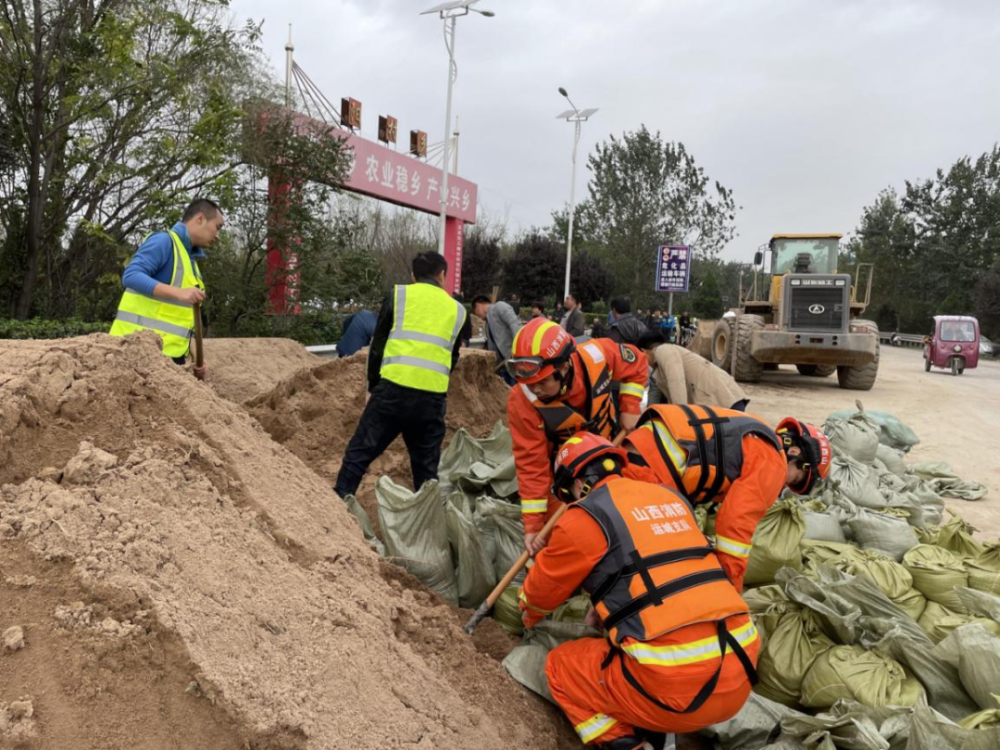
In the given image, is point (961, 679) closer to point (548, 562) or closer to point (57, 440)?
point (548, 562)

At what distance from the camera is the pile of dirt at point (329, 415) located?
18.7ft

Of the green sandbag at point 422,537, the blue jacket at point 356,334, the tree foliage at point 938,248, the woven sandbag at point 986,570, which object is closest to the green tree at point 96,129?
the blue jacket at point 356,334

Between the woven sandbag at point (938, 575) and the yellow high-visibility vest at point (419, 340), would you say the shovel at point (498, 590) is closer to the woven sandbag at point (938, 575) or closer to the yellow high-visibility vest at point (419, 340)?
the yellow high-visibility vest at point (419, 340)

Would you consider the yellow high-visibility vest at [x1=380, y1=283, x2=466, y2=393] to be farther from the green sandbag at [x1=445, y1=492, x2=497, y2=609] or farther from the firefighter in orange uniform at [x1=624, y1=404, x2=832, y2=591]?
the firefighter in orange uniform at [x1=624, y1=404, x2=832, y2=591]

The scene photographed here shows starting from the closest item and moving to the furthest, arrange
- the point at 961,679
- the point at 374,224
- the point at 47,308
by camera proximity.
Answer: the point at 961,679, the point at 47,308, the point at 374,224

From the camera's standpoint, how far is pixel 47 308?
29.5 feet

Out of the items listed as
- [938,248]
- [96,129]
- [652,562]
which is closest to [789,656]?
[652,562]

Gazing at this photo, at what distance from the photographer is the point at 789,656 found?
9.36ft

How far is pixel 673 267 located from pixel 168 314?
2002 centimetres

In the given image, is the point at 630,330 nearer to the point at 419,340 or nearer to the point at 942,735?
the point at 419,340

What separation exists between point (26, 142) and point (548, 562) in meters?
8.66

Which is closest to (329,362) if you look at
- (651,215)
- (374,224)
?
(374,224)

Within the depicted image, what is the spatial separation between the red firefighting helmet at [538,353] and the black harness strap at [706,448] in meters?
0.59

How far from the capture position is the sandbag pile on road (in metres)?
2.44
